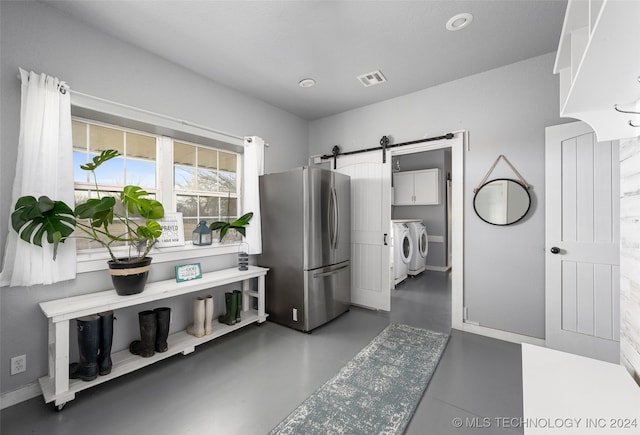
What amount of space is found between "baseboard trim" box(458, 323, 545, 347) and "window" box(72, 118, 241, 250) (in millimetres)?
3037

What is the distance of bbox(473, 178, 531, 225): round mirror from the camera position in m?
2.69

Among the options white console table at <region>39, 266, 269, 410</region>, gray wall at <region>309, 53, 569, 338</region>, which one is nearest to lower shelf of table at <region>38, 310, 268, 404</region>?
white console table at <region>39, 266, 269, 410</region>

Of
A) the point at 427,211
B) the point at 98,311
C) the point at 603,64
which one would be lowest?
the point at 98,311

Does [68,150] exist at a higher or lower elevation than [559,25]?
lower

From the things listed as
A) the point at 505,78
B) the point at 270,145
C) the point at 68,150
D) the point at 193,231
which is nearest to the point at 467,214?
the point at 505,78

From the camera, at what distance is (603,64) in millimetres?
812

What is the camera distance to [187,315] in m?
2.79

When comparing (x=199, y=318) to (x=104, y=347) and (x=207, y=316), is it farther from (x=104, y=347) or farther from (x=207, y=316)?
(x=104, y=347)

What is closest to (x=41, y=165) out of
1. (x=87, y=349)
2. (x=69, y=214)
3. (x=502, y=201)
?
(x=69, y=214)

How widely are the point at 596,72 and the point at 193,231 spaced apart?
10.4 ft

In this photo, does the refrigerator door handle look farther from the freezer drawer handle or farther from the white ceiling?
the white ceiling

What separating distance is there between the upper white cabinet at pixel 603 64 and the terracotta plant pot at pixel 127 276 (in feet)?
8.90

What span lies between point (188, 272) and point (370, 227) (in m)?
2.31

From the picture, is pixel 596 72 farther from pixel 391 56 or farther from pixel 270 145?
pixel 270 145
